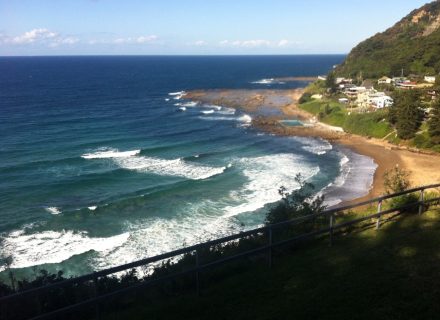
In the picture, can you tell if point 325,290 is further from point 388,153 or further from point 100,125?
point 100,125

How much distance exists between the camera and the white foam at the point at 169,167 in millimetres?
36281

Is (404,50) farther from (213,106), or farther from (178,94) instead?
(178,94)

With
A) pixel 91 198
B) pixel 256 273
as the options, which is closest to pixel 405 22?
pixel 91 198

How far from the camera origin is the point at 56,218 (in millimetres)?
26547

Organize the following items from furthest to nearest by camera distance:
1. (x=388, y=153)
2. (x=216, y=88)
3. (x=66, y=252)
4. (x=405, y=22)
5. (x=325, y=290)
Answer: (x=405, y=22) < (x=216, y=88) < (x=388, y=153) < (x=66, y=252) < (x=325, y=290)

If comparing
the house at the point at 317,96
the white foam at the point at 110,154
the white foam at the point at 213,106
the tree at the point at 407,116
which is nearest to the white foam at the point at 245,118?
the white foam at the point at 213,106

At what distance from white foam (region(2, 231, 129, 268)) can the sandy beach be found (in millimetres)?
18091

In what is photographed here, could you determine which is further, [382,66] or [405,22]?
[405,22]

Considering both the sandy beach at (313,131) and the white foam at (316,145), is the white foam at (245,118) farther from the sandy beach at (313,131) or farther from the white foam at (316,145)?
the white foam at (316,145)

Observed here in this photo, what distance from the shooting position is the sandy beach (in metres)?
37.6

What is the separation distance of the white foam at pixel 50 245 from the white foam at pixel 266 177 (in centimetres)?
788

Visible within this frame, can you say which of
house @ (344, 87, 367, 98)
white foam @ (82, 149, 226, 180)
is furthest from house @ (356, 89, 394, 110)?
white foam @ (82, 149, 226, 180)

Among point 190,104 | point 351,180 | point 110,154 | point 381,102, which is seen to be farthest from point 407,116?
point 190,104

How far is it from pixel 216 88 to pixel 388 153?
74.7 meters
